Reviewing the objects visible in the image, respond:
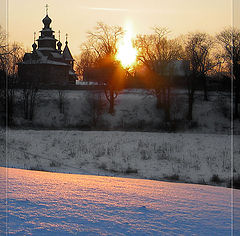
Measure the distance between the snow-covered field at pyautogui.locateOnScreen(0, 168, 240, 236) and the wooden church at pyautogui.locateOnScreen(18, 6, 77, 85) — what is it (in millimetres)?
39840

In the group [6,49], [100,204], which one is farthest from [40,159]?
[100,204]

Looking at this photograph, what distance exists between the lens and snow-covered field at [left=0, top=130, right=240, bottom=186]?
49.2 ft

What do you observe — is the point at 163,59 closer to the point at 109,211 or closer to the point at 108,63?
the point at 108,63

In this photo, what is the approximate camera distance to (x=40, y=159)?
55.8 feet

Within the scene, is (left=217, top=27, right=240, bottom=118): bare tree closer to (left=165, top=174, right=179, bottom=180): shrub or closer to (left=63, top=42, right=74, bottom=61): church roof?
(left=165, top=174, right=179, bottom=180): shrub

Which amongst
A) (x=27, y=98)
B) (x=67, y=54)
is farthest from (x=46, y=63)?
(x=27, y=98)

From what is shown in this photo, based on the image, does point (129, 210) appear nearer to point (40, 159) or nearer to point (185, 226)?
point (185, 226)

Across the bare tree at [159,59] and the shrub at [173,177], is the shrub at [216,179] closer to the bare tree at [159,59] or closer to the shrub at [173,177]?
the shrub at [173,177]

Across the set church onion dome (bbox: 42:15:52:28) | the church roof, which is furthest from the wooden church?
the church roof

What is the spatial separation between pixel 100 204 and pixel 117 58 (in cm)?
3166

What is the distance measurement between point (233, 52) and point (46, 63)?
2887cm

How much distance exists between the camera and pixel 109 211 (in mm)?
4727

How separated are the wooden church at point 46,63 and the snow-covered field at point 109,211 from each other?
1569 inches

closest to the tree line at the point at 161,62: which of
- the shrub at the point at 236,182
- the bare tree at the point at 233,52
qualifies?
the bare tree at the point at 233,52
